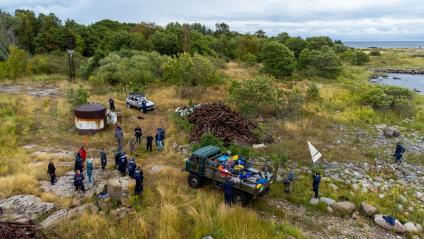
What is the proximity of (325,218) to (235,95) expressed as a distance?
15388 mm

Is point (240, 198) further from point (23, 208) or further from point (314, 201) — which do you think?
point (23, 208)

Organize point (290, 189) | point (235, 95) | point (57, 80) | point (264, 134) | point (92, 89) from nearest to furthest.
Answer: point (290, 189) < point (264, 134) < point (235, 95) < point (92, 89) < point (57, 80)

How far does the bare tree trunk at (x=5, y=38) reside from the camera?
163 ft

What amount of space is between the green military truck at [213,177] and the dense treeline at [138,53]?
20253 millimetres

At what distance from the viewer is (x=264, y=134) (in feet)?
70.3

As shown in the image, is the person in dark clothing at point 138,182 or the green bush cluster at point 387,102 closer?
the person in dark clothing at point 138,182

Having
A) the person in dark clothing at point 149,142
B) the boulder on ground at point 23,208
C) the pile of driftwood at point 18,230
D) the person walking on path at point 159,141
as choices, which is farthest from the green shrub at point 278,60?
the pile of driftwood at point 18,230

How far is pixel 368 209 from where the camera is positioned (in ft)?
42.0

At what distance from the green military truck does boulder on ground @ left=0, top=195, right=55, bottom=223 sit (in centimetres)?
557

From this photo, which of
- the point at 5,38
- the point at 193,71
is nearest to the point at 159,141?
the point at 193,71

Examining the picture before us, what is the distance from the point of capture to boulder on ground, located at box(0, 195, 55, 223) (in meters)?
11.4

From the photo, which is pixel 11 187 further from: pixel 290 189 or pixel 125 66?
pixel 125 66

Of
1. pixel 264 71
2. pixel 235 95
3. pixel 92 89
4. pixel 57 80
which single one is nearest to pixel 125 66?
pixel 92 89

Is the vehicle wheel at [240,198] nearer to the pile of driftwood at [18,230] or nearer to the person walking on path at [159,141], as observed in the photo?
the pile of driftwood at [18,230]
